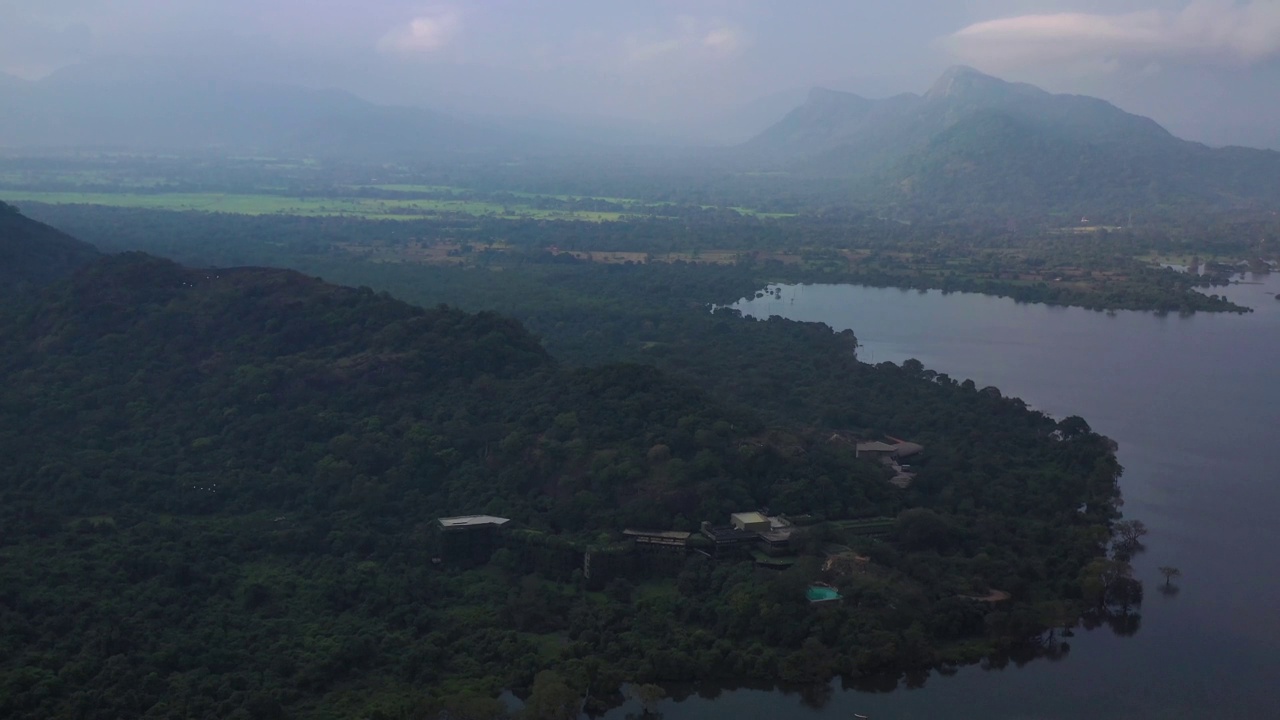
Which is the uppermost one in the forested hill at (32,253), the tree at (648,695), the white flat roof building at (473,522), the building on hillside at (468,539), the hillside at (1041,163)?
the hillside at (1041,163)

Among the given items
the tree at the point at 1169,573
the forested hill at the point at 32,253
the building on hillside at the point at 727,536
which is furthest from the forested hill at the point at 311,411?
the tree at the point at 1169,573

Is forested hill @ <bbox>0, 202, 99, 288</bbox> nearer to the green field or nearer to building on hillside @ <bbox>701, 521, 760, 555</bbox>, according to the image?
building on hillside @ <bbox>701, 521, 760, 555</bbox>

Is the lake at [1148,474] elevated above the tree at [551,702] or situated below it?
above

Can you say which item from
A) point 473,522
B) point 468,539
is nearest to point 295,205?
point 473,522

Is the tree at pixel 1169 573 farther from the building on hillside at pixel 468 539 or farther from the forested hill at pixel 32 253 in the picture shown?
the forested hill at pixel 32 253

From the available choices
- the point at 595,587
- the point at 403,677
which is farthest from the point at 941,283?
the point at 403,677

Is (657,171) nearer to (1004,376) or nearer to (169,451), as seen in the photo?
(1004,376)

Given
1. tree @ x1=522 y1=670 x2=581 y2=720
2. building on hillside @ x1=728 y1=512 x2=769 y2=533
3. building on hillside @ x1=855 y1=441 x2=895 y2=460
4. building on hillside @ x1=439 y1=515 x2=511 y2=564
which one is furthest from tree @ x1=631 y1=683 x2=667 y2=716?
building on hillside @ x1=855 y1=441 x2=895 y2=460
